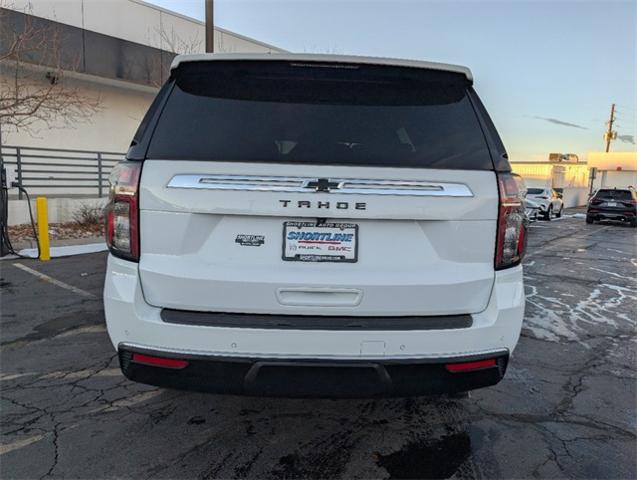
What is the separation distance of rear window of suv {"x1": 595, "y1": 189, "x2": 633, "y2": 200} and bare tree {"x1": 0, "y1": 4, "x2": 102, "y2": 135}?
20888 mm

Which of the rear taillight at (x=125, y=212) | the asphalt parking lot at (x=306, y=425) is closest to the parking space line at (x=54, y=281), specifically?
the asphalt parking lot at (x=306, y=425)

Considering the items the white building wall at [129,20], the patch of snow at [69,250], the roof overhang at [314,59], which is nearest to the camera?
the roof overhang at [314,59]

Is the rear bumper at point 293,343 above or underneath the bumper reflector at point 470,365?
above

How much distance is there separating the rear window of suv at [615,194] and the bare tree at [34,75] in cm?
2089

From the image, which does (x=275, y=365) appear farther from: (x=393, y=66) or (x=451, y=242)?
(x=393, y=66)

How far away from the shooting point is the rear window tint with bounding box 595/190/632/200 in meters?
20.3

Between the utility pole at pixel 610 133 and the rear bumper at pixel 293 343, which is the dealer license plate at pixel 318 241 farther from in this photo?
the utility pole at pixel 610 133

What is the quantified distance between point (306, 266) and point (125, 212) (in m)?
0.90

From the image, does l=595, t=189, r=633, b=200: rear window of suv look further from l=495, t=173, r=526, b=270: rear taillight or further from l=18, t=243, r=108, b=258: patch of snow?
l=495, t=173, r=526, b=270: rear taillight

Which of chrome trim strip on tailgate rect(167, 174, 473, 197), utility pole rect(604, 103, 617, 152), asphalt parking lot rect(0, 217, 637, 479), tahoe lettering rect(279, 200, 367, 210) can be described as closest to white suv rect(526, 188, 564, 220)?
asphalt parking lot rect(0, 217, 637, 479)

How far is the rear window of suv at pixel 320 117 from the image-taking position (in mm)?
2289

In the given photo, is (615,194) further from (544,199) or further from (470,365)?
(470,365)

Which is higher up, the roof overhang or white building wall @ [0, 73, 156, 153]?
white building wall @ [0, 73, 156, 153]

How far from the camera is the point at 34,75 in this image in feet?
47.3
